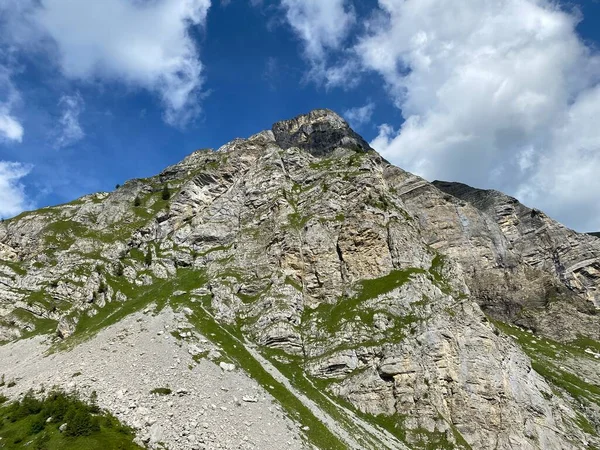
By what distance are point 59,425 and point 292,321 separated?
46420 millimetres

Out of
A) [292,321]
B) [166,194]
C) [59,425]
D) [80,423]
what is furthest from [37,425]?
[166,194]

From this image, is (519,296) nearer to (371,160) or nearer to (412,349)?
(371,160)

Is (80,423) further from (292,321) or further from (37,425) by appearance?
(292,321)

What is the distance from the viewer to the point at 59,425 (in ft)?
127

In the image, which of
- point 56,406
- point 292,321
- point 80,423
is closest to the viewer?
point 80,423

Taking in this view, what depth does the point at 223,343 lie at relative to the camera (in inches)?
2660

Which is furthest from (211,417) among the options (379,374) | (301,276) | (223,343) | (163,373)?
(301,276)

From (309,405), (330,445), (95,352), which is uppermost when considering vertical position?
(95,352)

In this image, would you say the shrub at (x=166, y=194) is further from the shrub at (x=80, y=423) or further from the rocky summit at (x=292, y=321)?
the shrub at (x=80, y=423)

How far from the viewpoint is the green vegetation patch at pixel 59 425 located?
35906 millimetres

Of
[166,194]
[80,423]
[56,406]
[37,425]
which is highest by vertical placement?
[166,194]

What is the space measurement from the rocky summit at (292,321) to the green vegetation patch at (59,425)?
2.21 m

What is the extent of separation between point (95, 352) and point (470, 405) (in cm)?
5796

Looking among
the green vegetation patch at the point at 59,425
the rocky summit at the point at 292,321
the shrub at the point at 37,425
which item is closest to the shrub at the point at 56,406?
the green vegetation patch at the point at 59,425
